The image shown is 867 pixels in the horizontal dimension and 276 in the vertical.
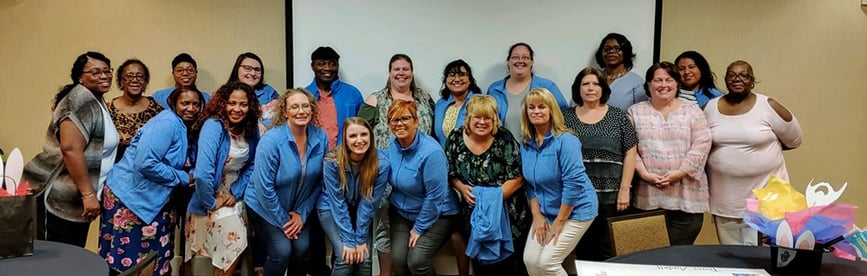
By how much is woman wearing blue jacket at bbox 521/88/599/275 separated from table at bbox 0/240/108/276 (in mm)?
1826

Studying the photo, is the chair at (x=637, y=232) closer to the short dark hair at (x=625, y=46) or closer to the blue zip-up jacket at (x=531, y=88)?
the blue zip-up jacket at (x=531, y=88)

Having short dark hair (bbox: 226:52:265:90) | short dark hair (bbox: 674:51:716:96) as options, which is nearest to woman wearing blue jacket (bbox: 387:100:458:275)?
short dark hair (bbox: 226:52:265:90)

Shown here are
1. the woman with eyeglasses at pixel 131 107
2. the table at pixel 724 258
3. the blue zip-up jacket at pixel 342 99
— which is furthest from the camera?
the blue zip-up jacket at pixel 342 99

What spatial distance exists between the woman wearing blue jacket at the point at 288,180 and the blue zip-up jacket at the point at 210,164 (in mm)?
154

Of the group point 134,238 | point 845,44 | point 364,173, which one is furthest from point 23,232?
point 845,44

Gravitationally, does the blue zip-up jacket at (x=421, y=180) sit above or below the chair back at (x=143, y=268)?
above

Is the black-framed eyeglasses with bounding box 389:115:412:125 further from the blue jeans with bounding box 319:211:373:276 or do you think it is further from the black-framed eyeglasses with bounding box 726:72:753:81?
the black-framed eyeglasses with bounding box 726:72:753:81

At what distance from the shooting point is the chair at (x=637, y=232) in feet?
8.24

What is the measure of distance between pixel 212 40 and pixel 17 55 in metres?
1.22

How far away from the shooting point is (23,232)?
2.04 metres

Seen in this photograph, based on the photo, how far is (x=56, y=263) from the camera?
6.56 feet

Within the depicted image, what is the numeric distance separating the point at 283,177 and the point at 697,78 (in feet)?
7.54

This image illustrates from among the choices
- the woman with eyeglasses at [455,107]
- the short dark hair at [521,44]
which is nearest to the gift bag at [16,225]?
the woman with eyeglasses at [455,107]

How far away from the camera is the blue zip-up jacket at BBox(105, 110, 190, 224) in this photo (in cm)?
284
